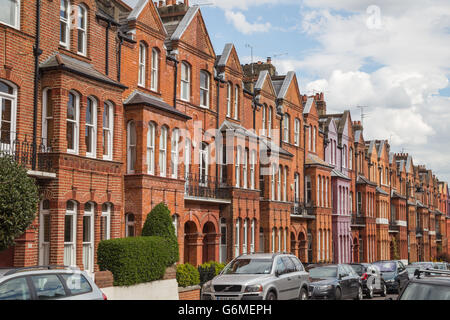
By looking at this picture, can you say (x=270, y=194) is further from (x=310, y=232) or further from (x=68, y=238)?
(x=68, y=238)

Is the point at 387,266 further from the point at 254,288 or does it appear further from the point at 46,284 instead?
the point at 46,284

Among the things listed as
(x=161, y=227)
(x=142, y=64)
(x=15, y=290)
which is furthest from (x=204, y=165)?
(x=15, y=290)

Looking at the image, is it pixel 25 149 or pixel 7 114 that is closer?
pixel 7 114

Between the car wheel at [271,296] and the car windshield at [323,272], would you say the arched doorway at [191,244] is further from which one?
the car wheel at [271,296]

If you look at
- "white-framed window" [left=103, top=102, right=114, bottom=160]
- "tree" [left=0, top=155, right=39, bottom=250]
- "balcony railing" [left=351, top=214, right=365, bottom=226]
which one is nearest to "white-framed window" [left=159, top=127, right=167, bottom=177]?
"white-framed window" [left=103, top=102, right=114, bottom=160]

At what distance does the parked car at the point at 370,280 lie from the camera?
89.8ft

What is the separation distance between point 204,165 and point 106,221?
28.8ft

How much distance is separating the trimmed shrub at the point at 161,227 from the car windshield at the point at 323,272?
514 centimetres

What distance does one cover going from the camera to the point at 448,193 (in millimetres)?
111312

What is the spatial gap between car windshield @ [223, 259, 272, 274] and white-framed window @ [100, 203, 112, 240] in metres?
5.60

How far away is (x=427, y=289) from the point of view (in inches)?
438

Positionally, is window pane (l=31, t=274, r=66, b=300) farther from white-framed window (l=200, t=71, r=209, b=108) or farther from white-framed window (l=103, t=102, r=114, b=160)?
white-framed window (l=200, t=71, r=209, b=108)

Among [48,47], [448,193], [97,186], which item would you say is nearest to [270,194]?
[97,186]

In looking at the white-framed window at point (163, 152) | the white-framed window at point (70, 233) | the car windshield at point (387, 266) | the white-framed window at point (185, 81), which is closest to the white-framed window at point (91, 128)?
the white-framed window at point (70, 233)
